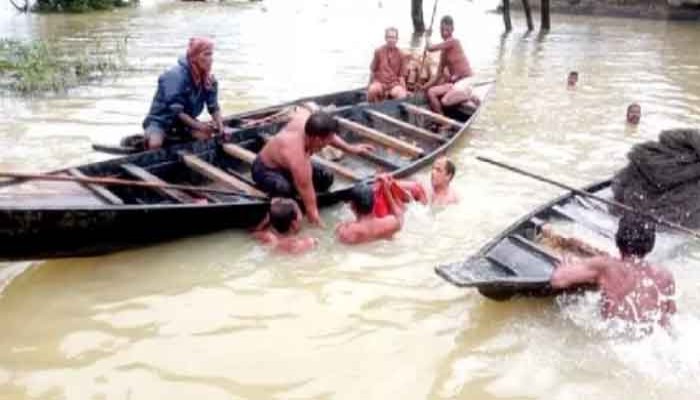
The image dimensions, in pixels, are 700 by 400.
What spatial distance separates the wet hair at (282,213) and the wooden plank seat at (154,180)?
74cm

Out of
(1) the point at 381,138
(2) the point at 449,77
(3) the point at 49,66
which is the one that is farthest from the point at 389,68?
(3) the point at 49,66

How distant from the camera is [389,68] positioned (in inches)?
387

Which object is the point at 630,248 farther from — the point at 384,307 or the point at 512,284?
the point at 384,307

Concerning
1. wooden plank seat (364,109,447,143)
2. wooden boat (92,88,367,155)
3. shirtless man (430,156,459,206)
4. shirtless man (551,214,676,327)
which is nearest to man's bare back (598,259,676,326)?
shirtless man (551,214,676,327)

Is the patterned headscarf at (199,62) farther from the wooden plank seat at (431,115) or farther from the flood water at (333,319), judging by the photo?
the wooden plank seat at (431,115)

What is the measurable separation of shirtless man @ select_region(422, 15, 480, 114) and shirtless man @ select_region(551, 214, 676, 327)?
16.0ft

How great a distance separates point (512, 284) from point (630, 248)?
0.75 meters

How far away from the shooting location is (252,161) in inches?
259

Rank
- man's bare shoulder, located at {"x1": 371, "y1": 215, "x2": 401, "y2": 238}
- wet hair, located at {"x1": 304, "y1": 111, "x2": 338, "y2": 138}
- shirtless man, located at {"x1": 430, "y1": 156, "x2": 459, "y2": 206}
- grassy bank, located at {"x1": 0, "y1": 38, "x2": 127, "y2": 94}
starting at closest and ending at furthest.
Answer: wet hair, located at {"x1": 304, "y1": 111, "x2": 338, "y2": 138}, man's bare shoulder, located at {"x1": 371, "y1": 215, "x2": 401, "y2": 238}, shirtless man, located at {"x1": 430, "y1": 156, "x2": 459, "y2": 206}, grassy bank, located at {"x1": 0, "y1": 38, "x2": 127, "y2": 94}

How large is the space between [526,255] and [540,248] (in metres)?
0.12

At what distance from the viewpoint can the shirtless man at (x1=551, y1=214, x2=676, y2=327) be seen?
179 inches

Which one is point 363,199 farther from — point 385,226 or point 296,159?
point 296,159

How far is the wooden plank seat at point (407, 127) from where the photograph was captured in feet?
27.2

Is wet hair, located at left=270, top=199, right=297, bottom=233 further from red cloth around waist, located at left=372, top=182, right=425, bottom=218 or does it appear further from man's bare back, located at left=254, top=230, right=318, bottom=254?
red cloth around waist, located at left=372, top=182, right=425, bottom=218
